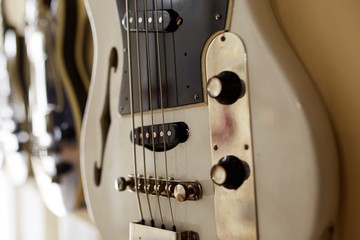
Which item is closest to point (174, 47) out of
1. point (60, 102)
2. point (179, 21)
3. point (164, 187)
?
point (179, 21)

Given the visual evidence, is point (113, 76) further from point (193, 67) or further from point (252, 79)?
point (252, 79)

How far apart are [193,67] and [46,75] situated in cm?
61

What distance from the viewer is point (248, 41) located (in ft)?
1.89

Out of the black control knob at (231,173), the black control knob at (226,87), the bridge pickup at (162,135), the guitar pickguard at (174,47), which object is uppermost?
the guitar pickguard at (174,47)

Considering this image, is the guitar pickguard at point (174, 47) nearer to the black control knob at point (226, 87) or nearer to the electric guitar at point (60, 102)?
the black control knob at point (226, 87)

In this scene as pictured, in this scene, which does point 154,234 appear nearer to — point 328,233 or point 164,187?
point 164,187

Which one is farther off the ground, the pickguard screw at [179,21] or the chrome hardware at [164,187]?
the pickguard screw at [179,21]

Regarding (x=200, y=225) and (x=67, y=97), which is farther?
(x=67, y=97)

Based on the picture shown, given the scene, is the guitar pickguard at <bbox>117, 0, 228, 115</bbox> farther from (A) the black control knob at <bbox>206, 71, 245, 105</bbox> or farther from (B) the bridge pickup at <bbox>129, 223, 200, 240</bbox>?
(B) the bridge pickup at <bbox>129, 223, 200, 240</bbox>

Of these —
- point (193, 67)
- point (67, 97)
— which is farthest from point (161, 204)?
point (67, 97)

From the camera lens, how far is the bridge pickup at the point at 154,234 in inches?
26.0

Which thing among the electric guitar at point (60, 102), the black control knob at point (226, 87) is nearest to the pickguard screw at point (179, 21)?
the black control knob at point (226, 87)

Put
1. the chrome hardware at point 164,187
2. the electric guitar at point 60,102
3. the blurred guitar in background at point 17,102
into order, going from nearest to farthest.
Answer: the chrome hardware at point 164,187, the electric guitar at point 60,102, the blurred guitar in background at point 17,102

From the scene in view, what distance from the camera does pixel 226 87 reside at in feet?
1.91
